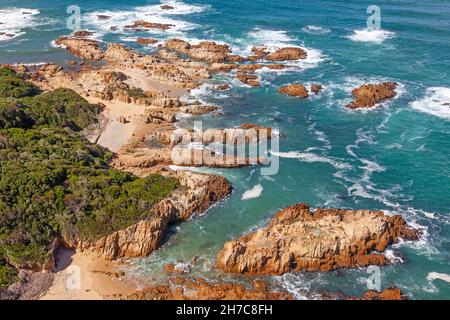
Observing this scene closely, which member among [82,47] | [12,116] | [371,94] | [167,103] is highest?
[82,47]

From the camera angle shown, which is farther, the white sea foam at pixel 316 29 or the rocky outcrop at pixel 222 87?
the white sea foam at pixel 316 29

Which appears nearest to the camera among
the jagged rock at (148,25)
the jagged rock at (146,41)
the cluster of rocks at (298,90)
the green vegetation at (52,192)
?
the green vegetation at (52,192)

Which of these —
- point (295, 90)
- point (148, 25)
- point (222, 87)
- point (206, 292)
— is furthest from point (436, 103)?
point (148, 25)

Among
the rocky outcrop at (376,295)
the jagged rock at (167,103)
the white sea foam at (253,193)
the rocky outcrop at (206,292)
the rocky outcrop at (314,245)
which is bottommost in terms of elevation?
the rocky outcrop at (376,295)

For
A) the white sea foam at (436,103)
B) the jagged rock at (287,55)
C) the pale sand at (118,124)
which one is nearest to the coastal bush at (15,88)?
the pale sand at (118,124)

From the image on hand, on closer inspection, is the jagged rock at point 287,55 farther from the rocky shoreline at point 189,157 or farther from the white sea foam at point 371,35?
the white sea foam at point 371,35

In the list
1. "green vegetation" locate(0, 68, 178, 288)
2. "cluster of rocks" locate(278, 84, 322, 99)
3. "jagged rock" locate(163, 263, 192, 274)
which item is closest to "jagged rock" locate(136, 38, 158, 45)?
"cluster of rocks" locate(278, 84, 322, 99)

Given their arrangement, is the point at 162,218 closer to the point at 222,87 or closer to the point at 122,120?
the point at 122,120

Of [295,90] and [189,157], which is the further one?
[295,90]

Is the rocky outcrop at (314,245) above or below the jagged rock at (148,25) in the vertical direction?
below
